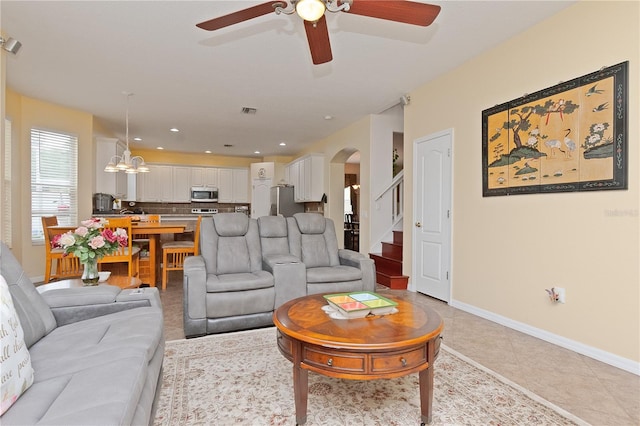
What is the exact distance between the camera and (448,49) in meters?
3.39

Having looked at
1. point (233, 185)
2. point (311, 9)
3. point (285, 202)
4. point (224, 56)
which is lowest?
point (285, 202)

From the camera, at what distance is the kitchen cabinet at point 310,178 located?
743 cm

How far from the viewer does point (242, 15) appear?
203cm

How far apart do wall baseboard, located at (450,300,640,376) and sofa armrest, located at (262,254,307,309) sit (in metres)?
1.91

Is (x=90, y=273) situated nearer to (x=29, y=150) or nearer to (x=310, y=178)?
(x=29, y=150)

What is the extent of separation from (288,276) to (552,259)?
2346 mm

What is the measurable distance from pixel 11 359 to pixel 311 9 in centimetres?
206

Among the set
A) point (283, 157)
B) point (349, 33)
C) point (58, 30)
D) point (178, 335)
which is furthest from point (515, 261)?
point (283, 157)

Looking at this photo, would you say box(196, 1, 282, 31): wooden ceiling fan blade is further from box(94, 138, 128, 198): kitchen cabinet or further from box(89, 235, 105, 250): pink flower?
box(94, 138, 128, 198): kitchen cabinet

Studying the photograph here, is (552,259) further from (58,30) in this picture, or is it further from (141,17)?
(58,30)

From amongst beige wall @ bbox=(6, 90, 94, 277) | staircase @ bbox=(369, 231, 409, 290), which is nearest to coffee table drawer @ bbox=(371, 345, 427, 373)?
staircase @ bbox=(369, 231, 409, 290)

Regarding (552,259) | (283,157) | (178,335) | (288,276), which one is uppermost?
(283,157)

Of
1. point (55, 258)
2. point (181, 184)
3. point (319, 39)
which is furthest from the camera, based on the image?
point (181, 184)

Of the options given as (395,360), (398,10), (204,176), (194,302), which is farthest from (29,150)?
(395,360)
